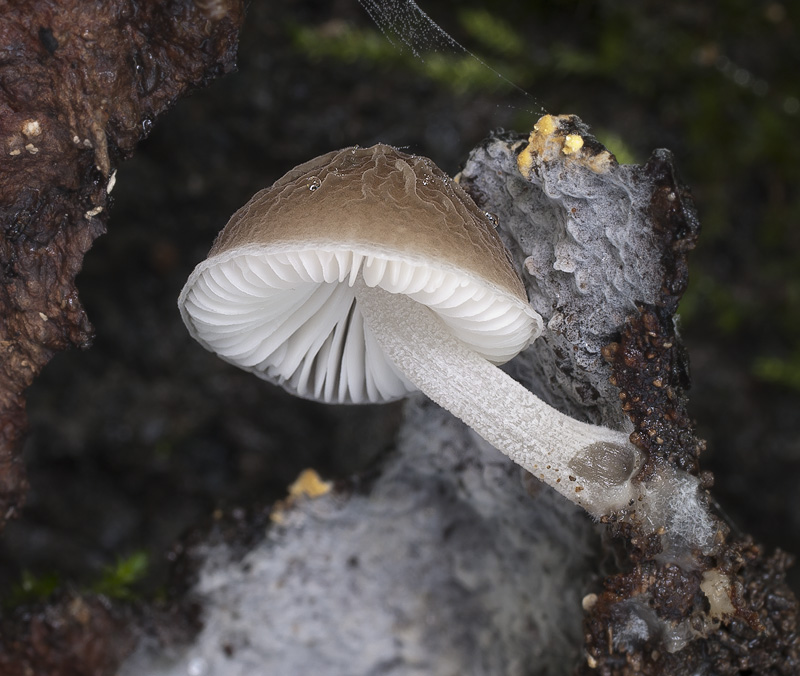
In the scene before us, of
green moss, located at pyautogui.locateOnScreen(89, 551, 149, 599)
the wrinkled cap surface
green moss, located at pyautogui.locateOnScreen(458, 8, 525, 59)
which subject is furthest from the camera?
green moss, located at pyautogui.locateOnScreen(458, 8, 525, 59)

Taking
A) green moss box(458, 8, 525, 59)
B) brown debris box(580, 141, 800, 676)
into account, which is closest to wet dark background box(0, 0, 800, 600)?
green moss box(458, 8, 525, 59)

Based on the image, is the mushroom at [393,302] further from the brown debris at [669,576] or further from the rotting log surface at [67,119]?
the rotting log surface at [67,119]

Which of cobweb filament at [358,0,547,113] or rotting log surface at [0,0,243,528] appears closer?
rotting log surface at [0,0,243,528]

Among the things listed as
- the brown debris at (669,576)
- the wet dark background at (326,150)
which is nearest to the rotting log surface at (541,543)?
the brown debris at (669,576)

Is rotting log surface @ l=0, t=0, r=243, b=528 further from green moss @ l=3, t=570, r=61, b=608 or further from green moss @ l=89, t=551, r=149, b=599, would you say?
green moss @ l=89, t=551, r=149, b=599

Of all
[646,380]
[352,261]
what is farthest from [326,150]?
[646,380]

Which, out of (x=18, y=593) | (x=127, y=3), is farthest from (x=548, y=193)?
(x=18, y=593)

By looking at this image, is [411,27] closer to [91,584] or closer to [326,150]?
[326,150]
